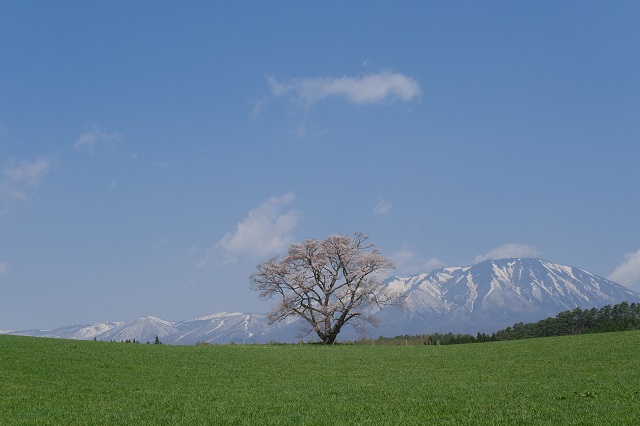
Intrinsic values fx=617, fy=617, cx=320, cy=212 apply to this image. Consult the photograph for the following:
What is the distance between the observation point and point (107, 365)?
44.4 m

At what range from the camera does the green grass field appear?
20562mm

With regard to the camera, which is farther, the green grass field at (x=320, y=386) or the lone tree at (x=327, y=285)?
the lone tree at (x=327, y=285)

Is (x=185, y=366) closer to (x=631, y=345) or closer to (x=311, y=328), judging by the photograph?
(x=631, y=345)

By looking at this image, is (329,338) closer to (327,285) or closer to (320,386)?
(327,285)

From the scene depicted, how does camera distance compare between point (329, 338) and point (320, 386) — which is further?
point (329, 338)

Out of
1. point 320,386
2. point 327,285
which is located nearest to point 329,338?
point 327,285

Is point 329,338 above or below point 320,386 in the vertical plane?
above

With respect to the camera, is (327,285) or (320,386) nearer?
(320,386)

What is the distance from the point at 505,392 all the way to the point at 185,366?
26.4 m

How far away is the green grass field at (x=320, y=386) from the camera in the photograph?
20562mm

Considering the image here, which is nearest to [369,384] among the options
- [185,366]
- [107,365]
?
[185,366]

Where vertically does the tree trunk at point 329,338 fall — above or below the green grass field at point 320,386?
above

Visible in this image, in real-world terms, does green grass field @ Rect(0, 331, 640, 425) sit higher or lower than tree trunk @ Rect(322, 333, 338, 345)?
lower

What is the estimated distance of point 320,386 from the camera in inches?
1277
